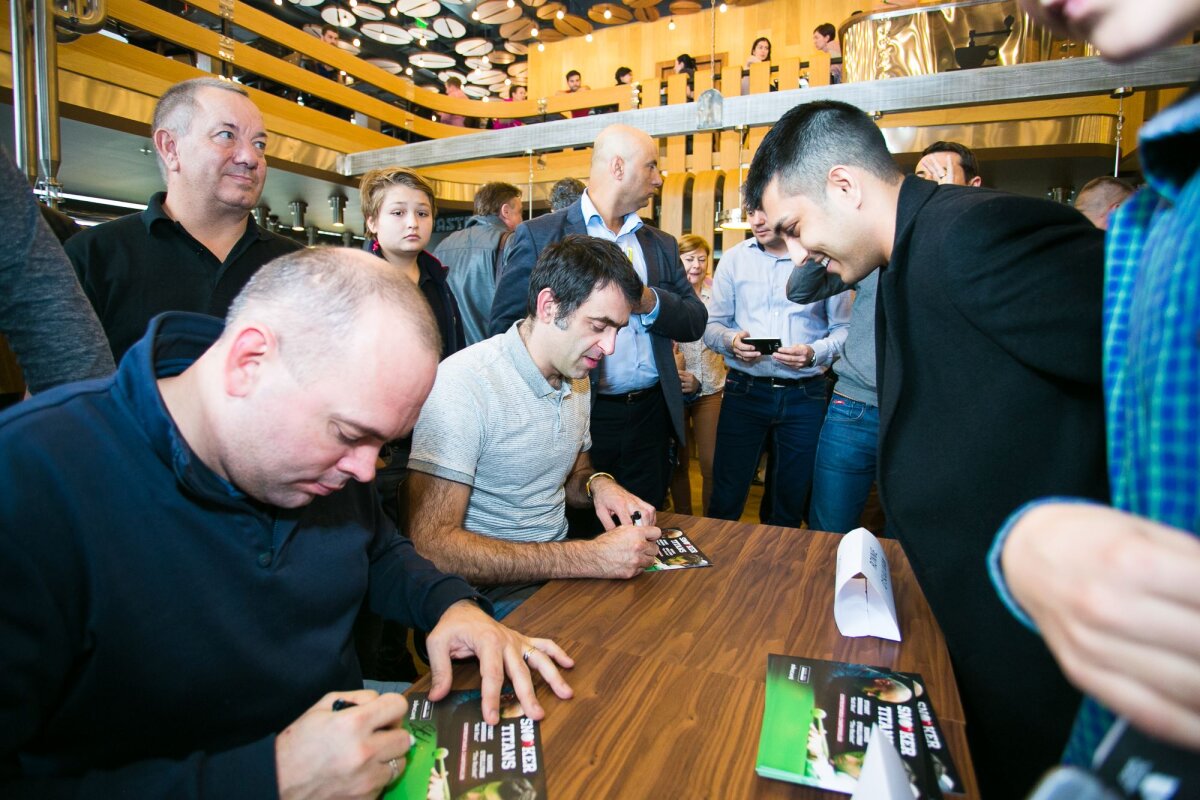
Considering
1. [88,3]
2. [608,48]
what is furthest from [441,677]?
[608,48]

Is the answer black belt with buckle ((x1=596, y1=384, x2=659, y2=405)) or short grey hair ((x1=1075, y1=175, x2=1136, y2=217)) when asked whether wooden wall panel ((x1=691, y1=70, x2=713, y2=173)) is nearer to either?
short grey hair ((x1=1075, y1=175, x2=1136, y2=217))

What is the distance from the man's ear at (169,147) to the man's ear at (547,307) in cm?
122

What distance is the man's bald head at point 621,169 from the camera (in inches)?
105

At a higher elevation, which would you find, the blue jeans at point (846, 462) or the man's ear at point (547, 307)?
the man's ear at point (547, 307)

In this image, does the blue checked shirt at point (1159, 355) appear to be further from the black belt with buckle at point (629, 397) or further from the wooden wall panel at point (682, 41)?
the wooden wall panel at point (682, 41)

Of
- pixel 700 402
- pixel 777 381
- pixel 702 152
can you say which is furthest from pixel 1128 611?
pixel 702 152

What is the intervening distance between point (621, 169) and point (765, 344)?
93 cm

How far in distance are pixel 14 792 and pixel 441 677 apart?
487 mm

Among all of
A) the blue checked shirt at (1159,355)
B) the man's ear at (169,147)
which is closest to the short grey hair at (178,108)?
the man's ear at (169,147)

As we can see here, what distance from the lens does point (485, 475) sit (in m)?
1.69

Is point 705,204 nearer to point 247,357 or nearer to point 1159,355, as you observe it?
point 247,357

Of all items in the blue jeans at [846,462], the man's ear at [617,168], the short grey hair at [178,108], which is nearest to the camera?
the short grey hair at [178,108]

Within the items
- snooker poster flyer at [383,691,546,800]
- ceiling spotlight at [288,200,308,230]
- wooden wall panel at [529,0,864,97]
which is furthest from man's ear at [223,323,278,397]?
ceiling spotlight at [288,200,308,230]

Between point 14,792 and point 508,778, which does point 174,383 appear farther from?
point 508,778
